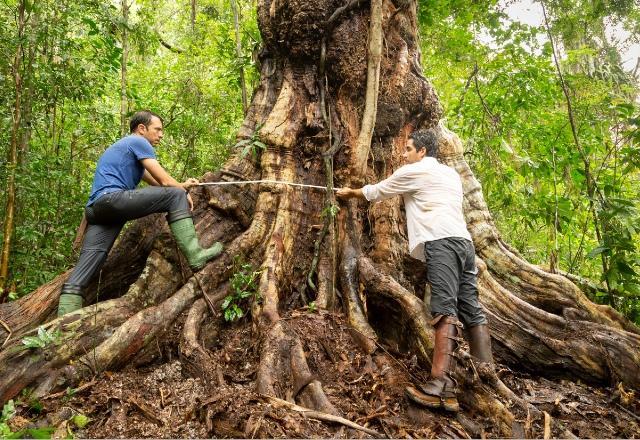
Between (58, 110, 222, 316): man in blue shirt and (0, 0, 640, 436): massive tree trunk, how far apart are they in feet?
0.79

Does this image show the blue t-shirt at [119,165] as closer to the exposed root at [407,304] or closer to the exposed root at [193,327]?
the exposed root at [193,327]

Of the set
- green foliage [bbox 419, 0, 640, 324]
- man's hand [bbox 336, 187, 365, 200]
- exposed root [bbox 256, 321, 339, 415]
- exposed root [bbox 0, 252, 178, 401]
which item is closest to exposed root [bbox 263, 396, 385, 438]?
exposed root [bbox 256, 321, 339, 415]

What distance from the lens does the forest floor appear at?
9.25ft

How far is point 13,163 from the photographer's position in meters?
5.41

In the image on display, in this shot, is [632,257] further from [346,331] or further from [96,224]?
[96,224]

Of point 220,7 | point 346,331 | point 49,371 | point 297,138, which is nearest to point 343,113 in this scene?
point 297,138

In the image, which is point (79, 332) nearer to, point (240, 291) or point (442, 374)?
point (240, 291)

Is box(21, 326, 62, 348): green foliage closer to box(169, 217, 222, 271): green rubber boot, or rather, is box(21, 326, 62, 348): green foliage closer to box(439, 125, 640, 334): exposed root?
box(169, 217, 222, 271): green rubber boot

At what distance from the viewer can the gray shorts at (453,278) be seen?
3.39 m

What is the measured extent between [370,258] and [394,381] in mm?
1363

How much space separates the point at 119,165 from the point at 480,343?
11.6 feet

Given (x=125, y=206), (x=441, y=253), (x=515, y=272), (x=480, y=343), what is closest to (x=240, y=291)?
(x=125, y=206)

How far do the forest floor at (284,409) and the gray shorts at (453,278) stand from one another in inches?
25.1

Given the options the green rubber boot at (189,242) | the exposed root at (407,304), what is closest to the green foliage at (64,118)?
the green rubber boot at (189,242)
